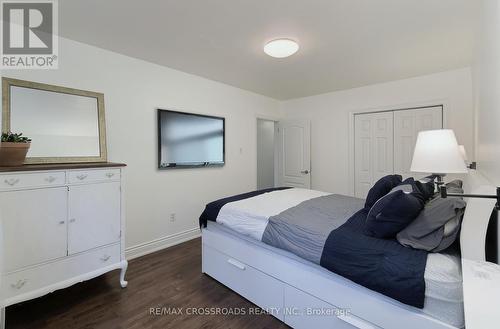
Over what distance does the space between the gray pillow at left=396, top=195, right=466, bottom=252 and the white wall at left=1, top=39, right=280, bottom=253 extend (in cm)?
268

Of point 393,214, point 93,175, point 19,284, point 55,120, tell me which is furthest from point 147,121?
point 393,214

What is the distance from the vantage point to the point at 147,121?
2.90m

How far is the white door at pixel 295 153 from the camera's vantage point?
4.48m

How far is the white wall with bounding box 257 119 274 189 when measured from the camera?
5582 millimetres

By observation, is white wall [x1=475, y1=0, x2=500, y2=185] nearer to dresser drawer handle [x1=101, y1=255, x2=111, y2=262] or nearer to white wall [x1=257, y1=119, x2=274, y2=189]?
dresser drawer handle [x1=101, y1=255, x2=111, y2=262]

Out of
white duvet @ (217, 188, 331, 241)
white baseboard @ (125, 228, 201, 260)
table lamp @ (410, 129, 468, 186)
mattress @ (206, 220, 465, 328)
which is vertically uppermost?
table lamp @ (410, 129, 468, 186)

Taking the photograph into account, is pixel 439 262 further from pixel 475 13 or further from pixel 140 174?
pixel 140 174

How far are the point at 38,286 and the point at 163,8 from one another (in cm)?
232

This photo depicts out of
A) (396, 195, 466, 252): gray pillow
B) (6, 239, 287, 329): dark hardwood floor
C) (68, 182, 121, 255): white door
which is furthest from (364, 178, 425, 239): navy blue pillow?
(68, 182, 121, 255): white door

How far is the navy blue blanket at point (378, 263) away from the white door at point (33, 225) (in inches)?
78.8

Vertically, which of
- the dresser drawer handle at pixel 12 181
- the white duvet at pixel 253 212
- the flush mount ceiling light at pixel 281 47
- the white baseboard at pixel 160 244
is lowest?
the white baseboard at pixel 160 244

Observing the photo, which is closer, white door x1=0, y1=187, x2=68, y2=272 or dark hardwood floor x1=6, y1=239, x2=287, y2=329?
white door x1=0, y1=187, x2=68, y2=272

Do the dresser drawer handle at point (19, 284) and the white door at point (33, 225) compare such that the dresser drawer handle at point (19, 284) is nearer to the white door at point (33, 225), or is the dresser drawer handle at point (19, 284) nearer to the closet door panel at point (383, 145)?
the white door at point (33, 225)

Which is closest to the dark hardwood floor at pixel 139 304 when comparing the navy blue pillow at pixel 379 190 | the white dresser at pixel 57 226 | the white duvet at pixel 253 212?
the white dresser at pixel 57 226
